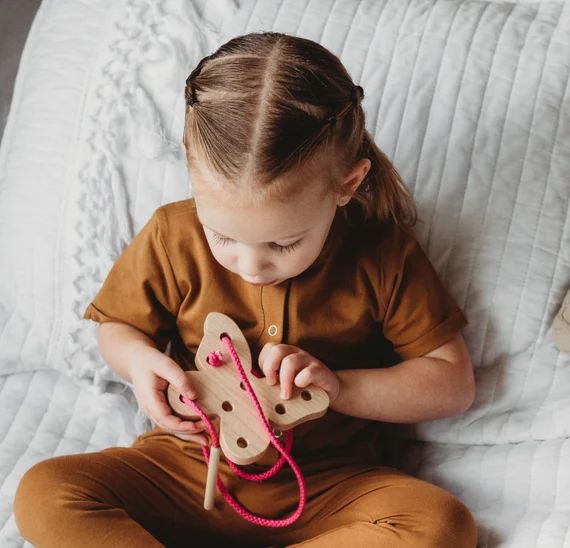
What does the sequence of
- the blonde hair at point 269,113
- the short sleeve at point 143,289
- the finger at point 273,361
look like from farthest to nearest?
the short sleeve at point 143,289
the finger at point 273,361
the blonde hair at point 269,113

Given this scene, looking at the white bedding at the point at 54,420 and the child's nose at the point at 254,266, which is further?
the white bedding at the point at 54,420

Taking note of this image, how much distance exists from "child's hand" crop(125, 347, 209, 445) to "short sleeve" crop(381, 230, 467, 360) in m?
0.24

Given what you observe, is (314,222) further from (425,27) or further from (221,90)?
(425,27)

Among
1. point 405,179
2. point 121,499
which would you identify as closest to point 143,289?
point 121,499

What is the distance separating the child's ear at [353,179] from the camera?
0.93 m

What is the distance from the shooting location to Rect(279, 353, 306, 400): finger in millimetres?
940

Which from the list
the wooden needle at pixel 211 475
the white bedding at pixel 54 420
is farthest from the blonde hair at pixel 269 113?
the white bedding at pixel 54 420

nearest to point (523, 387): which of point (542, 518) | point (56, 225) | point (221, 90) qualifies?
point (542, 518)

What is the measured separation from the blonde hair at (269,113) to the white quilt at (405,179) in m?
0.24

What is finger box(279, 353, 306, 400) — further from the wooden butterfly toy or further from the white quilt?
the white quilt

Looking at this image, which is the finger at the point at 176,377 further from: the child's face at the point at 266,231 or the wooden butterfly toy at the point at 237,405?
the child's face at the point at 266,231

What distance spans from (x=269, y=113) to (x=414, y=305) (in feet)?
1.00

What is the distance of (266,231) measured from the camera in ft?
2.89

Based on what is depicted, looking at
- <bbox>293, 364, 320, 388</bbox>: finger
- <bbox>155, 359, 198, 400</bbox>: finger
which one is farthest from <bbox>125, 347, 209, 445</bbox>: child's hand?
<bbox>293, 364, 320, 388</bbox>: finger
